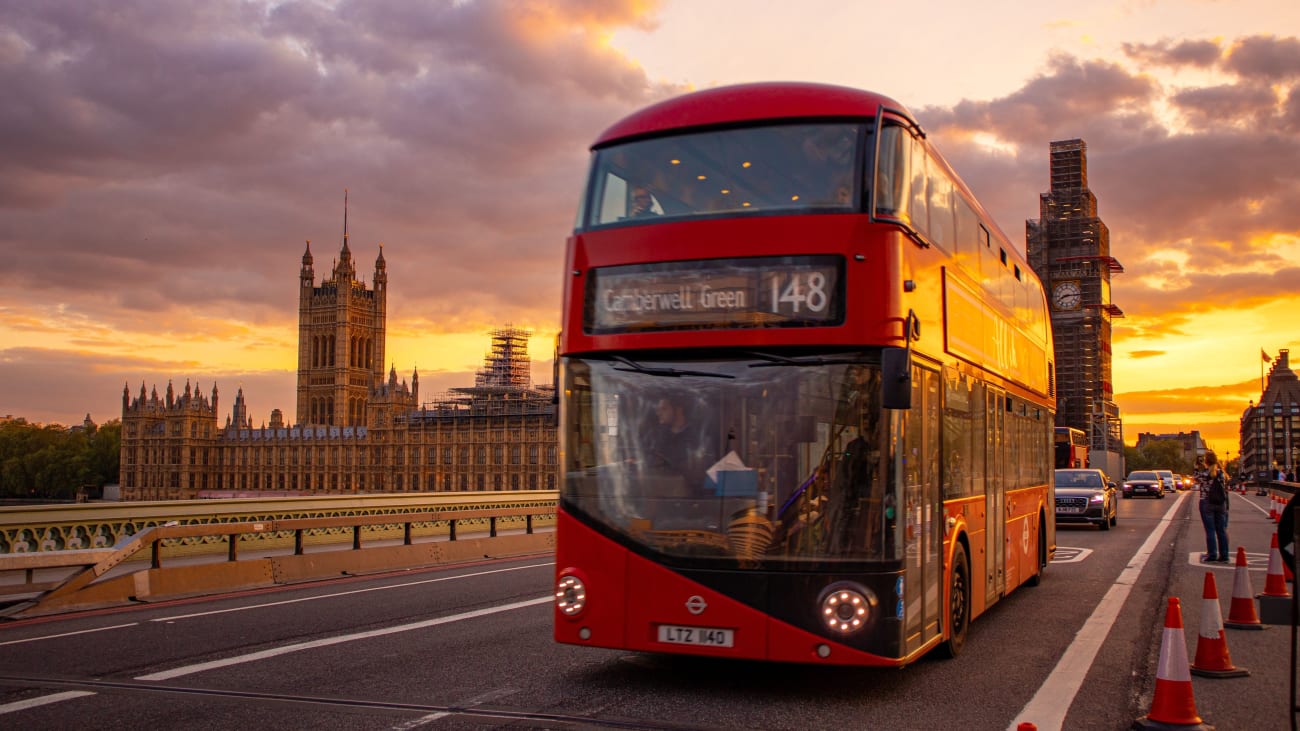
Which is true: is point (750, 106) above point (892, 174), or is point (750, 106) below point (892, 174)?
above

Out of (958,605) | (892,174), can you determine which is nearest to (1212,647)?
(958,605)

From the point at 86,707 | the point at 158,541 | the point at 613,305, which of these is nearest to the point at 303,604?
the point at 158,541

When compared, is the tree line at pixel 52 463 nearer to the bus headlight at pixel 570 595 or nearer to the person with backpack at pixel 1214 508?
the person with backpack at pixel 1214 508

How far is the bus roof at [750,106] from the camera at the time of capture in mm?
8031

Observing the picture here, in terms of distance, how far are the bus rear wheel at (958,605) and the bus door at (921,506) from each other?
1.63 feet

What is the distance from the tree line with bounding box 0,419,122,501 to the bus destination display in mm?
173061

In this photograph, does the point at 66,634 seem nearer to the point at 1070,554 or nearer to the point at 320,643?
the point at 320,643

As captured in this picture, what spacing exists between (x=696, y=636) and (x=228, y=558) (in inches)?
453

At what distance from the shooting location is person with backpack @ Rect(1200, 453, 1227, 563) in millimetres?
17781

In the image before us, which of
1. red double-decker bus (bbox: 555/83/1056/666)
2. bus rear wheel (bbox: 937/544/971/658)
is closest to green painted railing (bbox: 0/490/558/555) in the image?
red double-decker bus (bbox: 555/83/1056/666)

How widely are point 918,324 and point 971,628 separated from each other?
4.47 metres

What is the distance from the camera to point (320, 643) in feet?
33.1

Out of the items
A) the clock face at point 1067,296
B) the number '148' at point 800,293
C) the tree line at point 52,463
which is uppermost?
the clock face at point 1067,296

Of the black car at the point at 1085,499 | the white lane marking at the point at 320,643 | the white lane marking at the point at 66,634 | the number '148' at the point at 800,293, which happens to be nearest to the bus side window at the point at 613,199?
the number '148' at the point at 800,293
